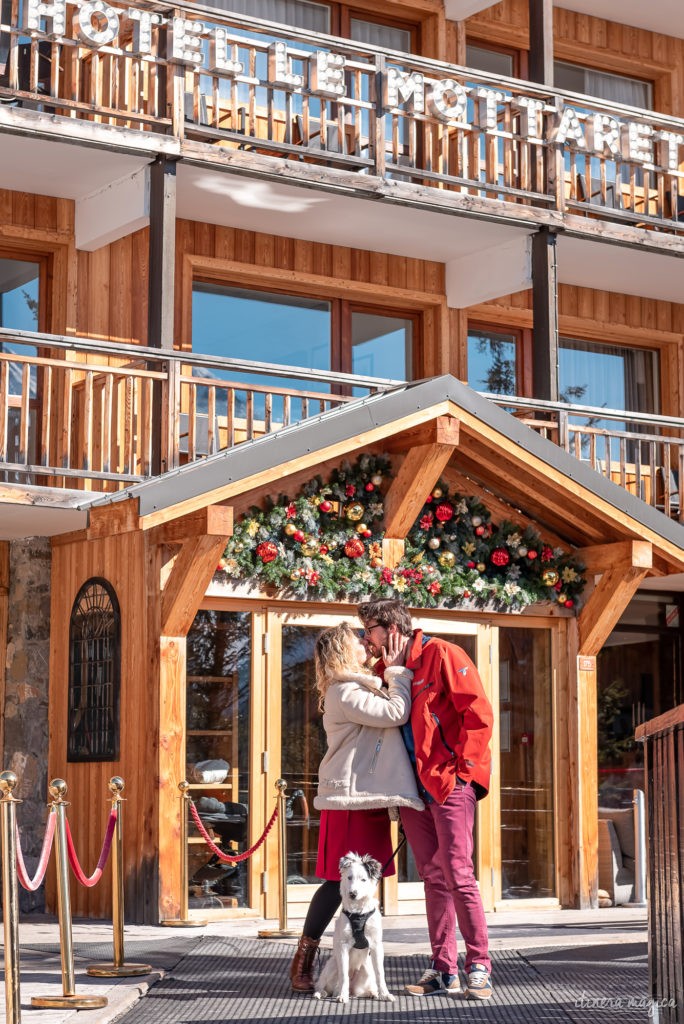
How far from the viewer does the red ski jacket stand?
7621 millimetres

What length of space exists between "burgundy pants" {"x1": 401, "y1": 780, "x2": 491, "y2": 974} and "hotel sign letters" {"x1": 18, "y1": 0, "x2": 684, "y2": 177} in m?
7.15

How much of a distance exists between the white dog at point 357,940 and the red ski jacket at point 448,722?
54cm

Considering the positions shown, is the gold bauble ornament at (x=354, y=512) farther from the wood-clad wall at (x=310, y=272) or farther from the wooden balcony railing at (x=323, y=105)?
the wooden balcony railing at (x=323, y=105)

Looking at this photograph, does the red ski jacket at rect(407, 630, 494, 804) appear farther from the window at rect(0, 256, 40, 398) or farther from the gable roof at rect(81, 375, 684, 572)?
the window at rect(0, 256, 40, 398)

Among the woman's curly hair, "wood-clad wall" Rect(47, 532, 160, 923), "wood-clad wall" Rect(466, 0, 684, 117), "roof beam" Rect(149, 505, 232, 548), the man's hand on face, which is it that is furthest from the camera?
"wood-clad wall" Rect(466, 0, 684, 117)

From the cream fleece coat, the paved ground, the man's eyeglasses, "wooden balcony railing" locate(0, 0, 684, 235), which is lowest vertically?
the paved ground

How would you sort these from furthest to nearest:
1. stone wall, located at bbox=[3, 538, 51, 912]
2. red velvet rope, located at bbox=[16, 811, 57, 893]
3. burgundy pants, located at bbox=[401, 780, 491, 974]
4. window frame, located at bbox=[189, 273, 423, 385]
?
1. window frame, located at bbox=[189, 273, 423, 385]
2. stone wall, located at bbox=[3, 538, 51, 912]
3. burgundy pants, located at bbox=[401, 780, 491, 974]
4. red velvet rope, located at bbox=[16, 811, 57, 893]

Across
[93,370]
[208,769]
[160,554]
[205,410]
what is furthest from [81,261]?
[208,769]

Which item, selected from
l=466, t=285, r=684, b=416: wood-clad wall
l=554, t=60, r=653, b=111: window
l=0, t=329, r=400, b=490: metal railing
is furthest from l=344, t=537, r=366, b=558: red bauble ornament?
l=554, t=60, r=653, b=111: window

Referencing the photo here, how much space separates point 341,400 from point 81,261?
2.70 metres

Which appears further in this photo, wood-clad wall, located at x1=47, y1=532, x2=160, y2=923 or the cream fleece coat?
wood-clad wall, located at x1=47, y1=532, x2=160, y2=923

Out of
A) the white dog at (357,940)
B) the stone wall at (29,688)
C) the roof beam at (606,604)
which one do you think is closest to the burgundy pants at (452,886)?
the white dog at (357,940)

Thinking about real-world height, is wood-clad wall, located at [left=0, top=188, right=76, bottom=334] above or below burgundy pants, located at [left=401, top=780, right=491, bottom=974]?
above

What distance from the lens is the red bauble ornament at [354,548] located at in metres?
12.2
